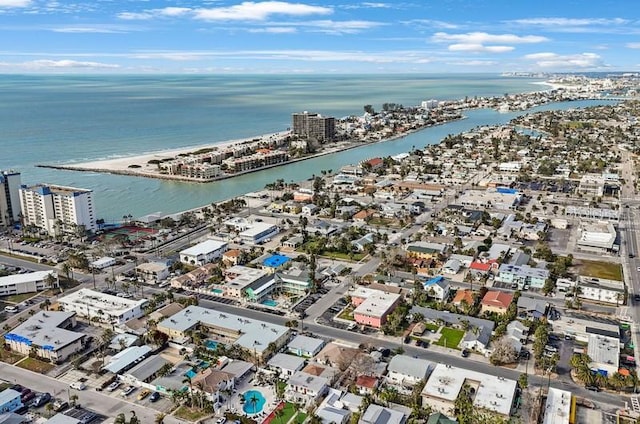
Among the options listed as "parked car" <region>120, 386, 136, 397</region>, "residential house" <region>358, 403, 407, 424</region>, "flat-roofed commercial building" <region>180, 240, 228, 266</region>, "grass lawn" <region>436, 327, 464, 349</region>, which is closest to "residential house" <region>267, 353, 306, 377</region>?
"residential house" <region>358, 403, 407, 424</region>

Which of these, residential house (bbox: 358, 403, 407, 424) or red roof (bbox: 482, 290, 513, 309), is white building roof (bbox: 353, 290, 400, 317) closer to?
red roof (bbox: 482, 290, 513, 309)

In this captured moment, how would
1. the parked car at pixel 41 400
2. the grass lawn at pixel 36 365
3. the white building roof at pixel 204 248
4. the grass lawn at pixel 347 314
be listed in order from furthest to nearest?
the white building roof at pixel 204 248 → the grass lawn at pixel 347 314 → the grass lawn at pixel 36 365 → the parked car at pixel 41 400

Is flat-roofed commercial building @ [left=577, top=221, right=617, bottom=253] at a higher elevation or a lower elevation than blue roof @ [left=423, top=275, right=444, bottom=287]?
higher

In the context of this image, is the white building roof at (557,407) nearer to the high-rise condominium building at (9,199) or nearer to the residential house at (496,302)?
the residential house at (496,302)

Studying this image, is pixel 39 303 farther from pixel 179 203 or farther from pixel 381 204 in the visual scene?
pixel 381 204

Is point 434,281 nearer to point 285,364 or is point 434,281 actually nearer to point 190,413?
point 285,364

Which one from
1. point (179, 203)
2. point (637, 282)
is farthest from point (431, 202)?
point (179, 203)

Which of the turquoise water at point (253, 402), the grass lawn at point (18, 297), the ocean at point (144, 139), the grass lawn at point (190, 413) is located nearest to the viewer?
the grass lawn at point (190, 413)

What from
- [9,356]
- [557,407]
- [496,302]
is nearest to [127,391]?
[9,356]

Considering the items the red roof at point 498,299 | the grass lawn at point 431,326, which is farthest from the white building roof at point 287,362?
the red roof at point 498,299
